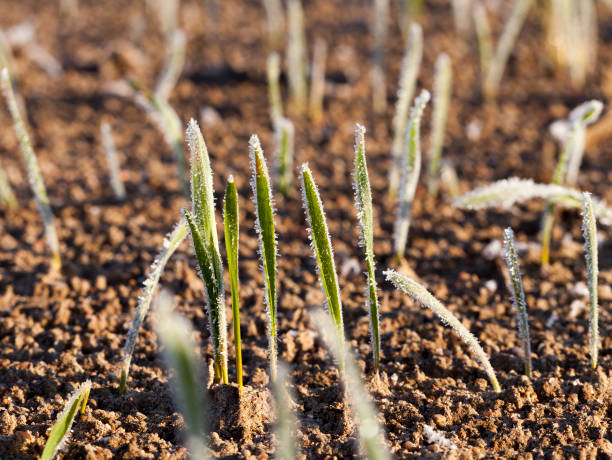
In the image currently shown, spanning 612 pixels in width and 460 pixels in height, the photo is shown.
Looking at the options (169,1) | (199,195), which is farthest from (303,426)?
(169,1)

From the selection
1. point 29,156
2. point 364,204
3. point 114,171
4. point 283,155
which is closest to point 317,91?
point 283,155

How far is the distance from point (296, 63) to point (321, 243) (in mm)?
1118

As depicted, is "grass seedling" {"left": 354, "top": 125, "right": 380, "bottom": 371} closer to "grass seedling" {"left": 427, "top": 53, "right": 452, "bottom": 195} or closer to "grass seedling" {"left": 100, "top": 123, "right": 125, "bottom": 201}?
Result: "grass seedling" {"left": 427, "top": 53, "right": 452, "bottom": 195}

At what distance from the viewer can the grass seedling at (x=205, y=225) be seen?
3.01 feet

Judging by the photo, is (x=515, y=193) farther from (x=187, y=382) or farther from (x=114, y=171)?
(x=114, y=171)

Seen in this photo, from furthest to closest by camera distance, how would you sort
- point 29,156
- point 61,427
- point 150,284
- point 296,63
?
point 296,63
point 29,156
point 150,284
point 61,427

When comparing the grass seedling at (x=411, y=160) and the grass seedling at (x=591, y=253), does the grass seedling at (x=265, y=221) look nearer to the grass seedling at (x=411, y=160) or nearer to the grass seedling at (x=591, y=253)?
the grass seedling at (x=411, y=160)

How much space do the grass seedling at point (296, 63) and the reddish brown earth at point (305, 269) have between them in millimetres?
101

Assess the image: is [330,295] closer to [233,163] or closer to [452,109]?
[233,163]

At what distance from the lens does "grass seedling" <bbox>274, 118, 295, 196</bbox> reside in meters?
1.44

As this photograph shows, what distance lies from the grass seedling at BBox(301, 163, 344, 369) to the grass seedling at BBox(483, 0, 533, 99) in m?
1.26

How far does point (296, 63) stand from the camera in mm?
1919

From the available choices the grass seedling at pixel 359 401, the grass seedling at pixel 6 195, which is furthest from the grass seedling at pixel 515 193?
the grass seedling at pixel 6 195

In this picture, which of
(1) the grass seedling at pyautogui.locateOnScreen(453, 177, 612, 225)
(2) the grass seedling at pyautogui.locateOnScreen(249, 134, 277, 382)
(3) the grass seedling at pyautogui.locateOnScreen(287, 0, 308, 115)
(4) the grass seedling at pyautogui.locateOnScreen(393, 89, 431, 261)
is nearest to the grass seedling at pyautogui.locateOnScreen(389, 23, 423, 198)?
(4) the grass seedling at pyautogui.locateOnScreen(393, 89, 431, 261)
